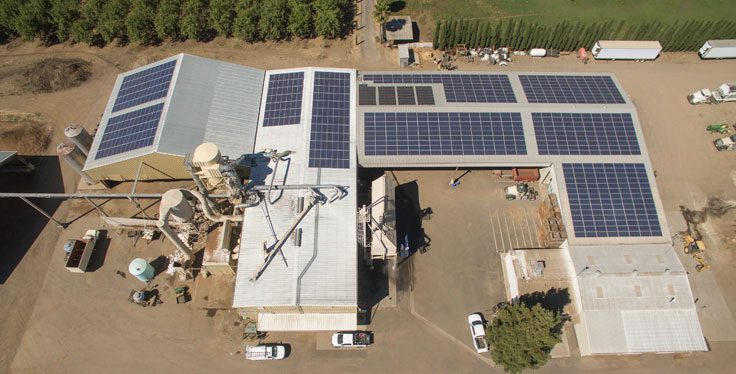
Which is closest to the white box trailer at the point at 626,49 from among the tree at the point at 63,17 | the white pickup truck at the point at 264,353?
the white pickup truck at the point at 264,353

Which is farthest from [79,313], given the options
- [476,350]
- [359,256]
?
[476,350]

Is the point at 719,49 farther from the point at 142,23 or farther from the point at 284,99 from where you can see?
the point at 142,23

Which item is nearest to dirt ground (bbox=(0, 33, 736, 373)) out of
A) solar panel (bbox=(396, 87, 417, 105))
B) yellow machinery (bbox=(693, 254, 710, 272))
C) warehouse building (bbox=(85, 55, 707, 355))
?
yellow machinery (bbox=(693, 254, 710, 272))

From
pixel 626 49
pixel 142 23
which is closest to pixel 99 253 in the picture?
pixel 142 23

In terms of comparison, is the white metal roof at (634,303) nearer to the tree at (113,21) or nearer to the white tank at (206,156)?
the white tank at (206,156)

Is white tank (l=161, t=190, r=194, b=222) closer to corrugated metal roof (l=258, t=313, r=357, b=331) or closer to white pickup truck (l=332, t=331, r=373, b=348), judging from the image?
corrugated metal roof (l=258, t=313, r=357, b=331)

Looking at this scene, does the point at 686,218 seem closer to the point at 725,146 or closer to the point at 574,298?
the point at 725,146
